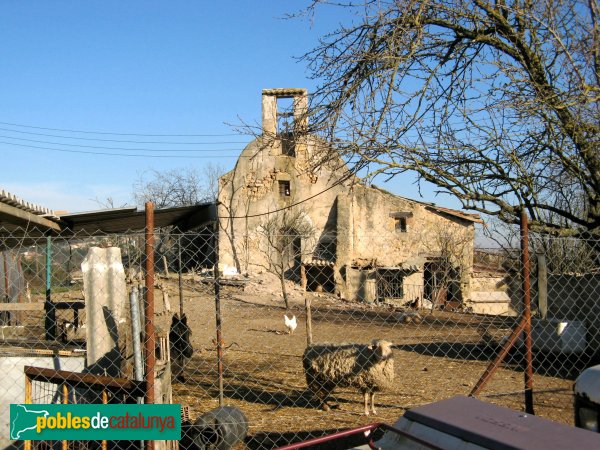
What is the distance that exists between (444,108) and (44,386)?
5467 mm

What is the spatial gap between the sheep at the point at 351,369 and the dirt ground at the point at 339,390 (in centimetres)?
31

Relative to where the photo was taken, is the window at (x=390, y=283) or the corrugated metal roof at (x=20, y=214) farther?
the window at (x=390, y=283)

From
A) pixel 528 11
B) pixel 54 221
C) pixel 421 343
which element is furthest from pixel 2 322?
pixel 528 11

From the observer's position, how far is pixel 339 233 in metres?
27.2

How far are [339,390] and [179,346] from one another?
8.71 feet

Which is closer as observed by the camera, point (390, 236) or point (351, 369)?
point (351, 369)

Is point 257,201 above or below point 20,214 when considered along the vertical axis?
above

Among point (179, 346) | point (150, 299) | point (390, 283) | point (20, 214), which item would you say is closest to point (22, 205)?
point (20, 214)

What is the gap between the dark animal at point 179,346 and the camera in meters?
9.03

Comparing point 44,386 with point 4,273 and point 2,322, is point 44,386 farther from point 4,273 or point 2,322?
point 4,273

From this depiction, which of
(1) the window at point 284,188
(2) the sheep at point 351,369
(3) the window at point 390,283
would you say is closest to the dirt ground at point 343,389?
(2) the sheep at point 351,369

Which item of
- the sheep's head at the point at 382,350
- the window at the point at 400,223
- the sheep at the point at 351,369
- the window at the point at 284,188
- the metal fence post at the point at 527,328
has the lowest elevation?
the sheep at the point at 351,369

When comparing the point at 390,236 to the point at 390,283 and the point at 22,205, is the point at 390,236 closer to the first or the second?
the point at 390,283

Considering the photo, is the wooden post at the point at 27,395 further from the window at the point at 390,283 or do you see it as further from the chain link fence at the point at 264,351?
the window at the point at 390,283
